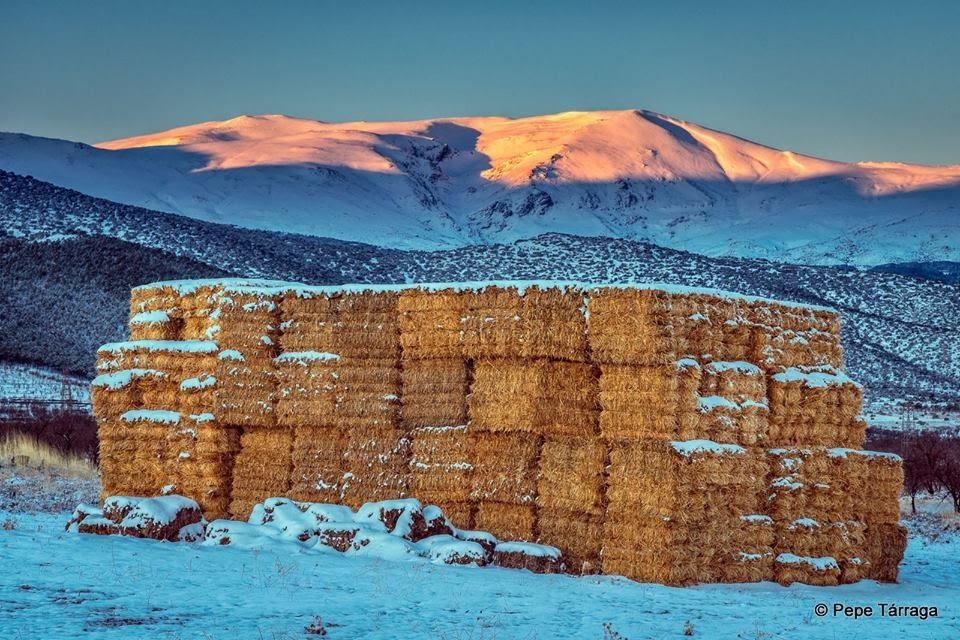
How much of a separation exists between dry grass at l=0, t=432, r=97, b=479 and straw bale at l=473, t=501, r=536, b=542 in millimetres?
12320

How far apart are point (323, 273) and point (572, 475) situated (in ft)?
205

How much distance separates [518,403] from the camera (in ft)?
54.2

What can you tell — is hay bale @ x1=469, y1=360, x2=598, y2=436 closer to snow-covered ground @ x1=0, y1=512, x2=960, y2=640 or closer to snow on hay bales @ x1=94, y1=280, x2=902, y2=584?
snow on hay bales @ x1=94, y1=280, x2=902, y2=584

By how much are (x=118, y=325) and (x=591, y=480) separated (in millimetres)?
46714

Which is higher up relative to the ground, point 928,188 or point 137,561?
point 928,188

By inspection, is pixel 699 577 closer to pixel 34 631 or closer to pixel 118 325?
pixel 34 631

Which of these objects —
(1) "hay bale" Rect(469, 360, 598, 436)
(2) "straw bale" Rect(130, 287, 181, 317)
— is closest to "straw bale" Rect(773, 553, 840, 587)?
(1) "hay bale" Rect(469, 360, 598, 436)

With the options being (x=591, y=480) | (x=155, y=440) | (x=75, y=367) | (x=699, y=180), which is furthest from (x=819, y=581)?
(x=699, y=180)

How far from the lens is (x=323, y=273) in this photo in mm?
77438

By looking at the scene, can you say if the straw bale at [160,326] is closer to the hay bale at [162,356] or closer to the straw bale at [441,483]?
the hay bale at [162,356]

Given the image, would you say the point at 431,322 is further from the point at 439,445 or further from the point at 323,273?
the point at 323,273

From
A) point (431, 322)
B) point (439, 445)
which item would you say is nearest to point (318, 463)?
point (439, 445)

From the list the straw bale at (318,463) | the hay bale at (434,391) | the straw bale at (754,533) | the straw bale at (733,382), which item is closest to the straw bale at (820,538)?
the straw bale at (754,533)

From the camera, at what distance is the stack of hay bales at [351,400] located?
58.0 feet
